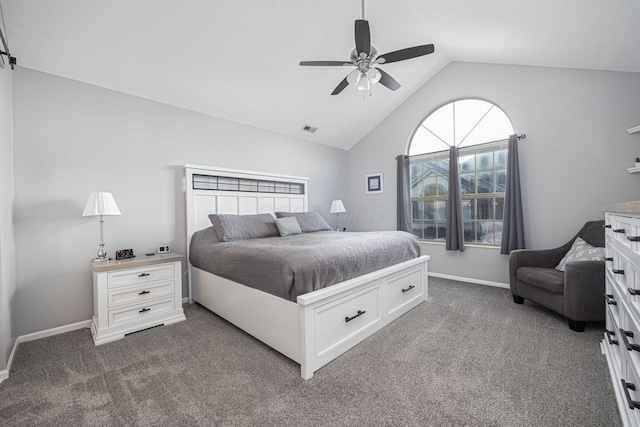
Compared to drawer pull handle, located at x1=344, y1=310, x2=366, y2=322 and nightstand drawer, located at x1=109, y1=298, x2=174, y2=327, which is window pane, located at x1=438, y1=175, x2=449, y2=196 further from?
nightstand drawer, located at x1=109, y1=298, x2=174, y2=327

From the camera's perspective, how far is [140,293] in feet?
8.36

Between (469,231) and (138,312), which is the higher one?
(469,231)

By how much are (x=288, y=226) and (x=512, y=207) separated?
3.01 metres

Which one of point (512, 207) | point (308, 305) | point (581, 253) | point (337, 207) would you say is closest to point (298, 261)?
point (308, 305)

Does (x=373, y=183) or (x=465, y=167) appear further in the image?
(x=373, y=183)

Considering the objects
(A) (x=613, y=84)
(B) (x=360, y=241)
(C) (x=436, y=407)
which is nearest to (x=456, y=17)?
(A) (x=613, y=84)

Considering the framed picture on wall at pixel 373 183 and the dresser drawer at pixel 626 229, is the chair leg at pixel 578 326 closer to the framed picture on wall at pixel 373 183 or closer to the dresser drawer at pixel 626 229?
the dresser drawer at pixel 626 229

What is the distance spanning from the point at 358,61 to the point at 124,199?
9.21 feet

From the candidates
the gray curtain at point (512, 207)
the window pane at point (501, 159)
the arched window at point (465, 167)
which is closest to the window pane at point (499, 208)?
the arched window at point (465, 167)

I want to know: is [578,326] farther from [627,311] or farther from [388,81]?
[388,81]

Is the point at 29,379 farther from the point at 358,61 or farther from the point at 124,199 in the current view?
the point at 358,61

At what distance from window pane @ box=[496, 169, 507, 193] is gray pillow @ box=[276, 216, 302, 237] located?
9.77ft

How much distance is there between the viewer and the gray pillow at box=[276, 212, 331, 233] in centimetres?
387

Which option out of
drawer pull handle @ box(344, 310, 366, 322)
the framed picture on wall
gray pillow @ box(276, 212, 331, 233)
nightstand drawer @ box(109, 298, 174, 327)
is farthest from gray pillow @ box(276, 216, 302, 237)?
the framed picture on wall
